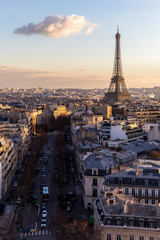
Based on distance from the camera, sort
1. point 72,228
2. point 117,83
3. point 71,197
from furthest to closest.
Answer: point 117,83 → point 71,197 → point 72,228

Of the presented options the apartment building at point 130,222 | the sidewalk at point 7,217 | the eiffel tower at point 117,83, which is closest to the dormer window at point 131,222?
the apartment building at point 130,222

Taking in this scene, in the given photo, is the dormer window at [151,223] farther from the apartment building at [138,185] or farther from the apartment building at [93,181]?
the apartment building at [93,181]

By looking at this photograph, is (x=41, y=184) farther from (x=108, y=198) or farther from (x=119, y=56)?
(x=119, y=56)

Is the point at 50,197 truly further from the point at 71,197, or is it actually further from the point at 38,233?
the point at 38,233

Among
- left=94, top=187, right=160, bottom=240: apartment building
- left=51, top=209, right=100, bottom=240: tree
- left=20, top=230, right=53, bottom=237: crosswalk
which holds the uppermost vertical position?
left=94, top=187, right=160, bottom=240: apartment building

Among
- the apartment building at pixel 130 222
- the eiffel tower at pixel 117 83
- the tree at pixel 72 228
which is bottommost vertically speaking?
the tree at pixel 72 228

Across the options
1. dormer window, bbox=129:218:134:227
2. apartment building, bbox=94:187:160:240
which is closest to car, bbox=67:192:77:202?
apartment building, bbox=94:187:160:240

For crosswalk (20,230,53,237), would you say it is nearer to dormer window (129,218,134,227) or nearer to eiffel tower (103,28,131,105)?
dormer window (129,218,134,227)

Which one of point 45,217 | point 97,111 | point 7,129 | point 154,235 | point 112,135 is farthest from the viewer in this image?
point 97,111

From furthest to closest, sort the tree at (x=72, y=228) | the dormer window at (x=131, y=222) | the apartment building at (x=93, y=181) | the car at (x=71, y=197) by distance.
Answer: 1. the car at (x=71, y=197)
2. the apartment building at (x=93, y=181)
3. the tree at (x=72, y=228)
4. the dormer window at (x=131, y=222)

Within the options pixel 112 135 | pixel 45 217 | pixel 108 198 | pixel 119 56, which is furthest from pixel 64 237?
pixel 119 56

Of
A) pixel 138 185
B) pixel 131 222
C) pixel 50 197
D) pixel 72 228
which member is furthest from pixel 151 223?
pixel 50 197
